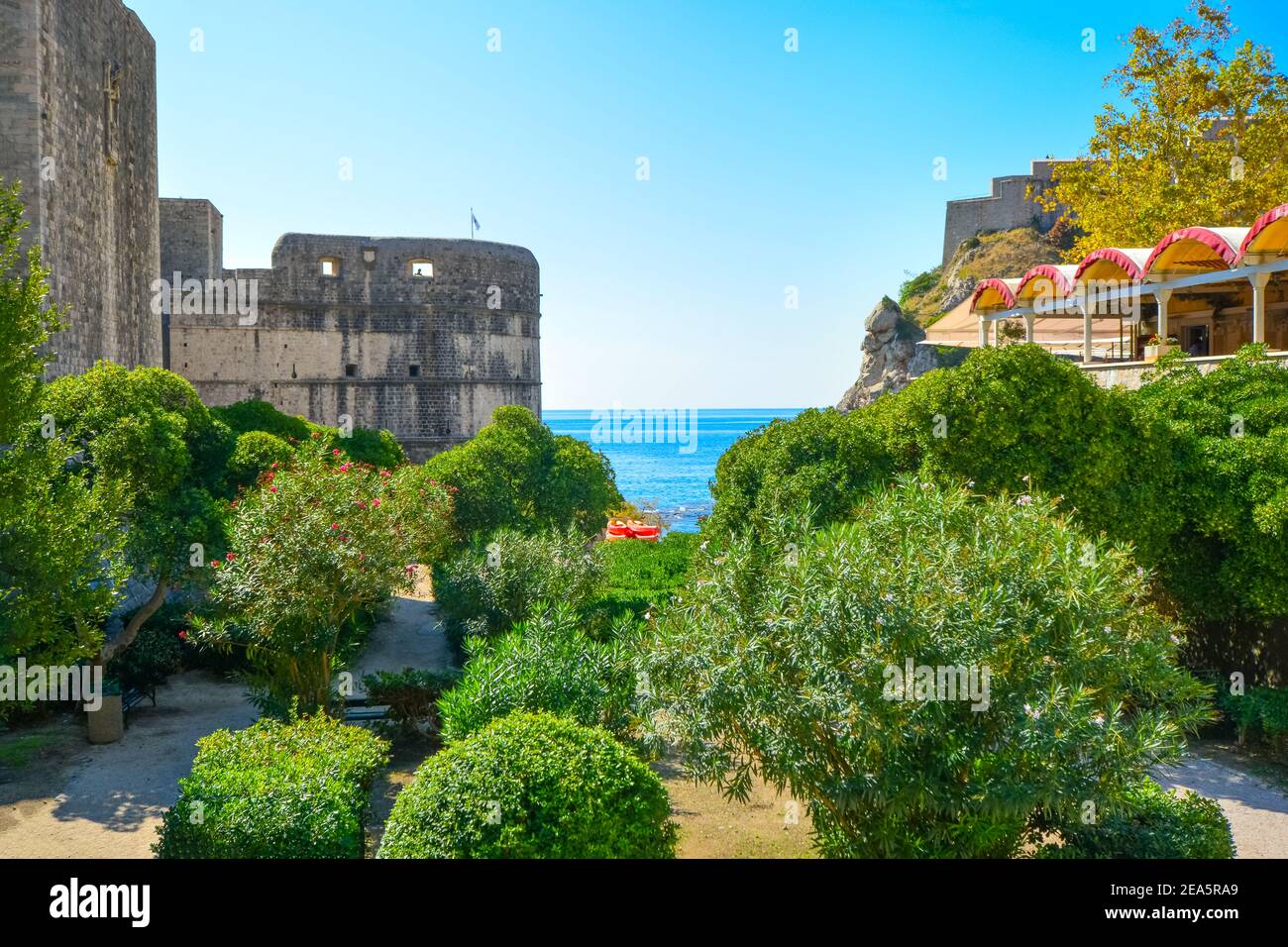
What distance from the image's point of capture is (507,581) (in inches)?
576

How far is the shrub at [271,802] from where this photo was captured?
23.6ft

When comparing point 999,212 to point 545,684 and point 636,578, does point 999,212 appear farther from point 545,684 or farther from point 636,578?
point 545,684

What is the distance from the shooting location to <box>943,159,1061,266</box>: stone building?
172 ft

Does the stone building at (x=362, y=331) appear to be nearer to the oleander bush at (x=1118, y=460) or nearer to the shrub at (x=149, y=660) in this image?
the shrub at (x=149, y=660)

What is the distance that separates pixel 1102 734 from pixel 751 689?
231 centimetres

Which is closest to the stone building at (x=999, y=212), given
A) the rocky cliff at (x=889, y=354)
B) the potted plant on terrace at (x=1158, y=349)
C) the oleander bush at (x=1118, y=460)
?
the rocky cliff at (x=889, y=354)

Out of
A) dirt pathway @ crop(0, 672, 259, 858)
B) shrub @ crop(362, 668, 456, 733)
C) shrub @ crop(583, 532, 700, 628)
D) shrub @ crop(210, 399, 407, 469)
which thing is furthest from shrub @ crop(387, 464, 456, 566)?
dirt pathway @ crop(0, 672, 259, 858)

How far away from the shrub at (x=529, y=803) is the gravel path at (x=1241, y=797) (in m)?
5.05

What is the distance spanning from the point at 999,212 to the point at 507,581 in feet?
157

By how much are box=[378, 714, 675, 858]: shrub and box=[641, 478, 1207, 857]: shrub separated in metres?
0.58

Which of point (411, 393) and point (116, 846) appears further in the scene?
point (411, 393)
